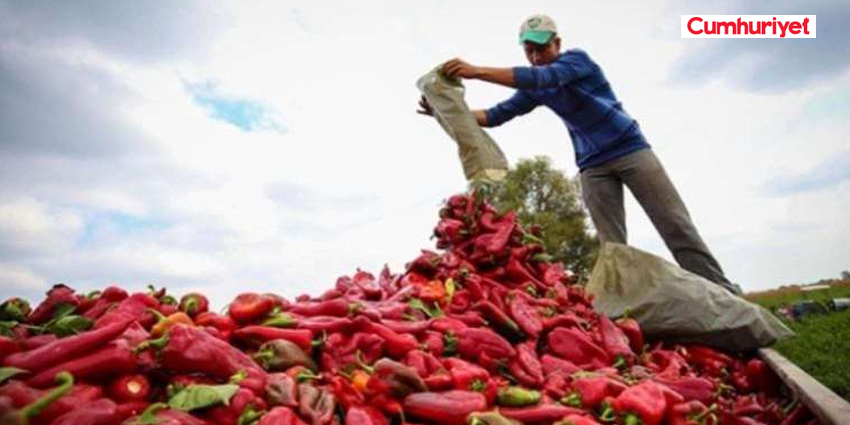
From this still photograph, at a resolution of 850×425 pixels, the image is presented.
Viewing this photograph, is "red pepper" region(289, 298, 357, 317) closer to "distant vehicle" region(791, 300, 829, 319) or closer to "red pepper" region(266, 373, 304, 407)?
"red pepper" region(266, 373, 304, 407)

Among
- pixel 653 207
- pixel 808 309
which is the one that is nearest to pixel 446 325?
pixel 653 207

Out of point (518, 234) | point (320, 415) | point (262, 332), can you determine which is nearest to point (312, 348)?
point (262, 332)

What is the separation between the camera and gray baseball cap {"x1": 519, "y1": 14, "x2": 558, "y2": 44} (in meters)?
5.98

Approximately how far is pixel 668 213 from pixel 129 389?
4.97 meters

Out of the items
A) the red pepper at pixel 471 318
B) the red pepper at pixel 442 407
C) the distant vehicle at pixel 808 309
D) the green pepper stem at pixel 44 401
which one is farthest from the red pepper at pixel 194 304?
the distant vehicle at pixel 808 309

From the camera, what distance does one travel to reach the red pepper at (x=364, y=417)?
247 centimetres

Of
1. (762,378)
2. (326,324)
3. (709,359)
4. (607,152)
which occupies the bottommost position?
(762,378)

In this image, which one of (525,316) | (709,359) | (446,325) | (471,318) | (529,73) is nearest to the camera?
(446,325)

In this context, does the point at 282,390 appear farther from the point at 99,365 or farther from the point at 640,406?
the point at 640,406

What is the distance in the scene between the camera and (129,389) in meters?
2.29

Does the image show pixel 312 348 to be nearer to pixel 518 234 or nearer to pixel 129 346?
pixel 129 346

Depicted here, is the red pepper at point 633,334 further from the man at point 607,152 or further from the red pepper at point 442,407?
the red pepper at point 442,407

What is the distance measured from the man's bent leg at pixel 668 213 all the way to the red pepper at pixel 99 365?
4843mm

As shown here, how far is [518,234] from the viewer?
4.96m
